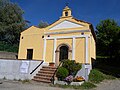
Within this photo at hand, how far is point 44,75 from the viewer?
1373 cm

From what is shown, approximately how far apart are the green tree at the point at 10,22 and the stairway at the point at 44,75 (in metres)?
18.9

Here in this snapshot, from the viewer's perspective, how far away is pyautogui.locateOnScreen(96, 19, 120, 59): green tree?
98.4 ft

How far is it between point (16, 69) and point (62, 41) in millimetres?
5959

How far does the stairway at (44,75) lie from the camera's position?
13.0m

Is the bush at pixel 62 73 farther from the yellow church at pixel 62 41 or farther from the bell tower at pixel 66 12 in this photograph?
the bell tower at pixel 66 12

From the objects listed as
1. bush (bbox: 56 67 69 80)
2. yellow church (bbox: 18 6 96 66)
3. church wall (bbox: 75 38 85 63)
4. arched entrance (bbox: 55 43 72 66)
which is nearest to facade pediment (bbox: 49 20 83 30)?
yellow church (bbox: 18 6 96 66)

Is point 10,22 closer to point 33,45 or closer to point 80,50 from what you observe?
point 33,45

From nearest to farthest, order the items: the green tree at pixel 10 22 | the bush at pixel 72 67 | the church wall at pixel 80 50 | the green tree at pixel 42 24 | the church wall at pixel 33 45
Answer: the bush at pixel 72 67
the church wall at pixel 80 50
the church wall at pixel 33 45
the green tree at pixel 10 22
the green tree at pixel 42 24

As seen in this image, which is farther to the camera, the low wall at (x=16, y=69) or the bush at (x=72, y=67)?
the low wall at (x=16, y=69)

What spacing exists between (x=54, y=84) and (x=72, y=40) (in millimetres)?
6086

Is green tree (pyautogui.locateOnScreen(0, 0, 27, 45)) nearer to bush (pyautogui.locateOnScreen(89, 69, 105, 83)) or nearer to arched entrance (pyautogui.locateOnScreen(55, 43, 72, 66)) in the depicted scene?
arched entrance (pyautogui.locateOnScreen(55, 43, 72, 66))

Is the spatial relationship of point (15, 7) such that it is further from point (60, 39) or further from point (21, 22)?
point (60, 39)

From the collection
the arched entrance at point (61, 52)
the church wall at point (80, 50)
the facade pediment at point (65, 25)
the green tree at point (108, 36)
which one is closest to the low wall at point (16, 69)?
the arched entrance at point (61, 52)

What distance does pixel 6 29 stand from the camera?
30875mm
